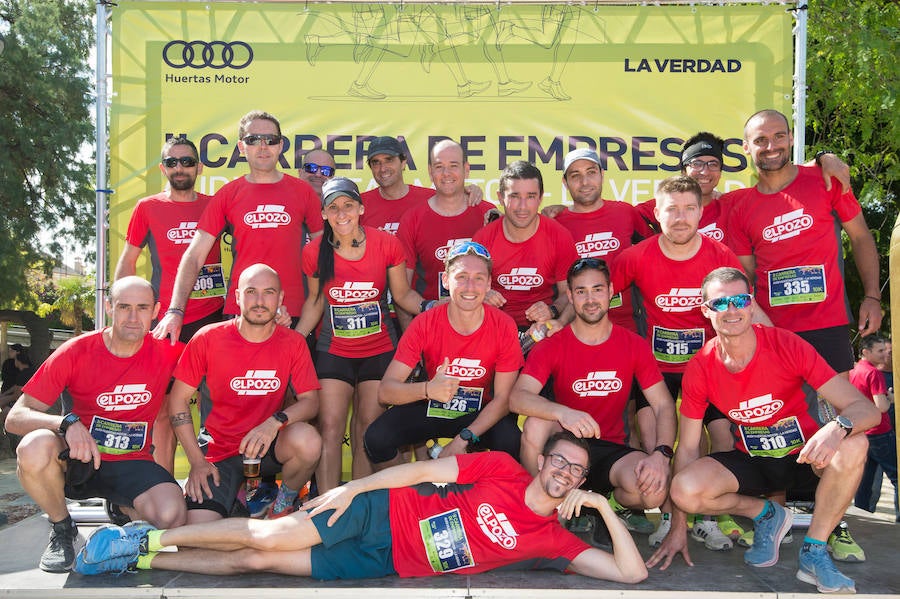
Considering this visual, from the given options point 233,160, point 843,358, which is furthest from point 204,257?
point 843,358

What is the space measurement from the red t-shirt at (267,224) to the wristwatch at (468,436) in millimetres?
1297

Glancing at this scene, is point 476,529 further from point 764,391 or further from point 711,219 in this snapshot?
point 711,219

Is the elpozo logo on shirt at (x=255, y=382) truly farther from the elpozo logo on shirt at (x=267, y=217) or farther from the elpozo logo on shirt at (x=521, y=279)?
the elpozo logo on shirt at (x=521, y=279)

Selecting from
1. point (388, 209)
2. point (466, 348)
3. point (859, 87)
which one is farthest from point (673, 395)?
point (859, 87)

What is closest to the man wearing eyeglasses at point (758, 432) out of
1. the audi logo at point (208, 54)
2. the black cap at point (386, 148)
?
the black cap at point (386, 148)

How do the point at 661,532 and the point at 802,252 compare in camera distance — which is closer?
the point at 661,532

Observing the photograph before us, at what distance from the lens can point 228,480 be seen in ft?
12.3

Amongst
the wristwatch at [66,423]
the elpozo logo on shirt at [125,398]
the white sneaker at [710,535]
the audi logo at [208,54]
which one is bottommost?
the white sneaker at [710,535]

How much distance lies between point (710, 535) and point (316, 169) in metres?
3.12

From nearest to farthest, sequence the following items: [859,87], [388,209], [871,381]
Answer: [388,209] → [871,381] → [859,87]

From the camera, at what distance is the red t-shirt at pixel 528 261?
410 centimetres

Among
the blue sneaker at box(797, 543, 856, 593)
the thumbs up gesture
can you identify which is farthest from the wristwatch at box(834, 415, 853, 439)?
the thumbs up gesture

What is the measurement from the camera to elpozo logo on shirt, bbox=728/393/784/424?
135 inches

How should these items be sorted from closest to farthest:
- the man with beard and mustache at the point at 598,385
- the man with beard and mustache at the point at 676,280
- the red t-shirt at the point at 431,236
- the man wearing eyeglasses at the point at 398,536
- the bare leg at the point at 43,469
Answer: the man wearing eyeglasses at the point at 398,536 → the bare leg at the point at 43,469 → the man with beard and mustache at the point at 598,385 → the man with beard and mustache at the point at 676,280 → the red t-shirt at the point at 431,236
